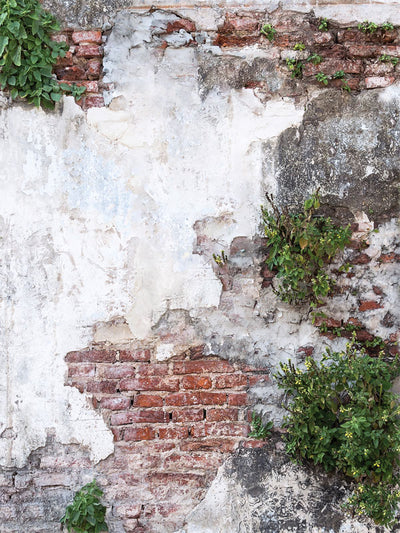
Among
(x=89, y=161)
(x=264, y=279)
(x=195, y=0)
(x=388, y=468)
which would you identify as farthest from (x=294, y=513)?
(x=195, y=0)

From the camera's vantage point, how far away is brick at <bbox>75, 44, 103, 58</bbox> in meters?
2.88

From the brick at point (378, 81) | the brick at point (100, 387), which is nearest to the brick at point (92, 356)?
the brick at point (100, 387)

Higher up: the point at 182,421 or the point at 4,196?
the point at 4,196

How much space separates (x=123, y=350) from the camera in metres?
2.86

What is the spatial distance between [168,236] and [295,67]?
107 cm

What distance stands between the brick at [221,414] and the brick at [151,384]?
21cm

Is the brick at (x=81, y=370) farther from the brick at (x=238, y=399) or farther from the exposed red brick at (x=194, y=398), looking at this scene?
the brick at (x=238, y=399)

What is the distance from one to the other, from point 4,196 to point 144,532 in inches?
71.3

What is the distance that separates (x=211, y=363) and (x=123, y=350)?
448 millimetres

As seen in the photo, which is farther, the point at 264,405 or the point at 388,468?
the point at 264,405

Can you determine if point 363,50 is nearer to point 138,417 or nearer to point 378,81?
point 378,81

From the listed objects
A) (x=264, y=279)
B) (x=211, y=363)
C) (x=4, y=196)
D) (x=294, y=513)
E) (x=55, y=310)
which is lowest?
(x=294, y=513)

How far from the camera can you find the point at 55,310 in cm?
286

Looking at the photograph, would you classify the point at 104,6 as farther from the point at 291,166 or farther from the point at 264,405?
the point at 264,405
